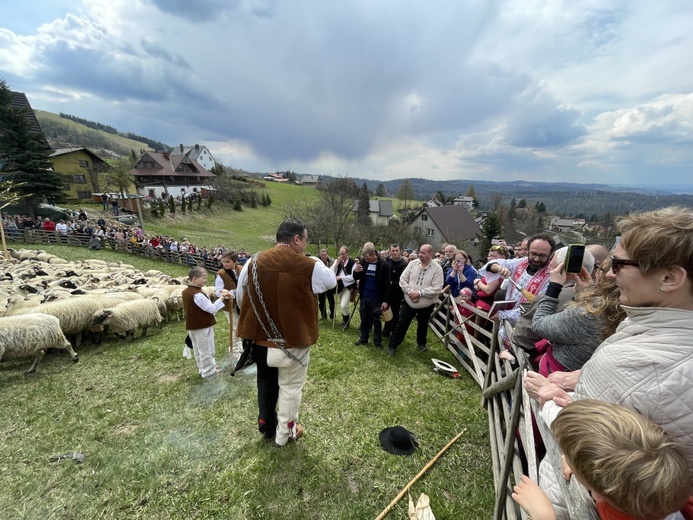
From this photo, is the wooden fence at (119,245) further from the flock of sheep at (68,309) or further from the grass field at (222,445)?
the grass field at (222,445)

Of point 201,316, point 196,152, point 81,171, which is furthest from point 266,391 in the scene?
point 196,152

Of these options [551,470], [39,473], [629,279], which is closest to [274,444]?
[39,473]

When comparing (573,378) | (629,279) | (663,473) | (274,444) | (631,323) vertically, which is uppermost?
(629,279)

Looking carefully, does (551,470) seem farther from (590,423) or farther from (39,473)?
(39,473)

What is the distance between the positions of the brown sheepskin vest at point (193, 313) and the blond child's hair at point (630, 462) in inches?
197

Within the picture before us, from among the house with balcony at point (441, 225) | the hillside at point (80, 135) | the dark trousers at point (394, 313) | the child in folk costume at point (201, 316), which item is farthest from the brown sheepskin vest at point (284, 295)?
the hillside at point (80, 135)

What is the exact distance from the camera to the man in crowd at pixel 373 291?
6199mm

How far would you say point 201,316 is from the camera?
488 centimetres

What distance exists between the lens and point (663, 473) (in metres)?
1.00

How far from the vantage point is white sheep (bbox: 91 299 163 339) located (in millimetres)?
6699

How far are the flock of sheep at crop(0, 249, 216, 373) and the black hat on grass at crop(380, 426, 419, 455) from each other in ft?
21.7

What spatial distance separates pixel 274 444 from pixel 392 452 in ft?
4.83

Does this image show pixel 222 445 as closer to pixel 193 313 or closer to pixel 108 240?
pixel 193 313

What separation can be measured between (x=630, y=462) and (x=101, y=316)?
8778 mm
